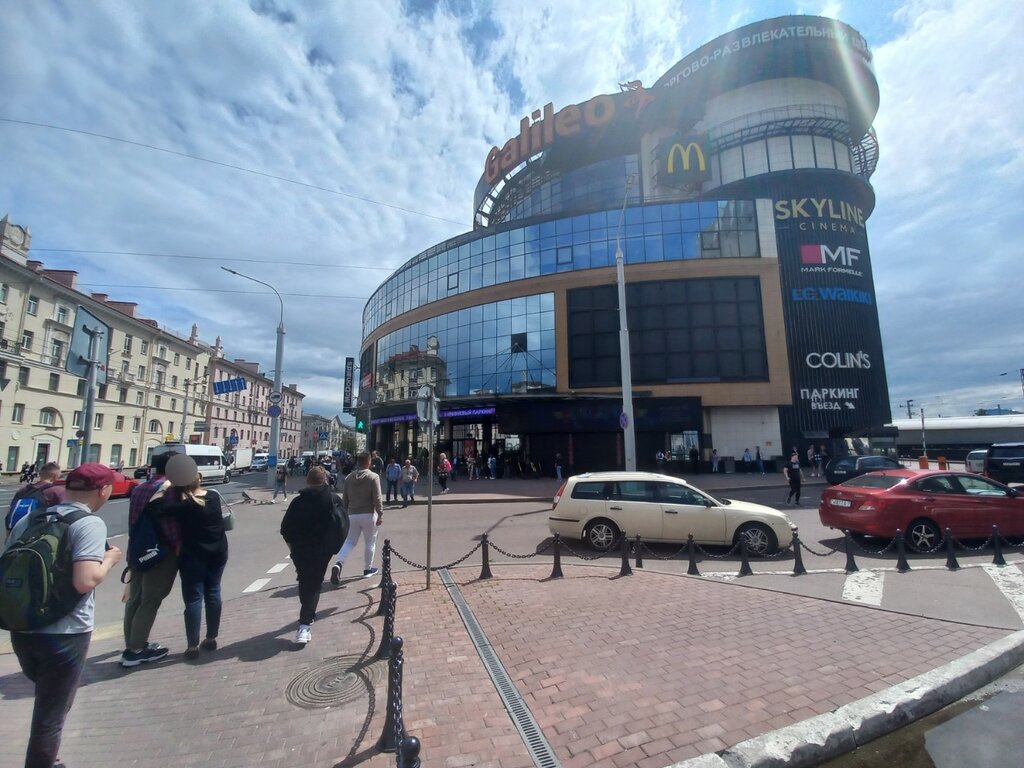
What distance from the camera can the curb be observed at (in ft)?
9.46

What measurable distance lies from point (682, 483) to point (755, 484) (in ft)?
51.9

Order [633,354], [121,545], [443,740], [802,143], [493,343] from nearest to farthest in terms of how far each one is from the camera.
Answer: [443,740]
[121,545]
[633,354]
[493,343]
[802,143]

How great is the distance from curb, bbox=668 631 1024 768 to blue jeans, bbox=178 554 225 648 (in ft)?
14.4

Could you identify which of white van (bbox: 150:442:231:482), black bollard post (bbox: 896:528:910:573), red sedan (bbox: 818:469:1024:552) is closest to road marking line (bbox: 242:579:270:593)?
black bollard post (bbox: 896:528:910:573)

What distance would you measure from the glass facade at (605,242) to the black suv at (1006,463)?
17724 millimetres

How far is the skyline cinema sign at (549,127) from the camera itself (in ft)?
122

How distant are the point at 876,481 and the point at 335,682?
1028 cm

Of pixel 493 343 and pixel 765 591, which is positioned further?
pixel 493 343

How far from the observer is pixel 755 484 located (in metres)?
22.2

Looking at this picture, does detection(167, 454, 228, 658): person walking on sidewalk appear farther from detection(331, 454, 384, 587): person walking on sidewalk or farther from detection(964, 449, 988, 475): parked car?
detection(964, 449, 988, 475): parked car

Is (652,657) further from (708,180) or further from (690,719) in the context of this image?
(708,180)

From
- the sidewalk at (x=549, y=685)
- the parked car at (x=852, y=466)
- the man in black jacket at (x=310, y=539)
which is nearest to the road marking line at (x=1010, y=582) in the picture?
the sidewalk at (x=549, y=685)

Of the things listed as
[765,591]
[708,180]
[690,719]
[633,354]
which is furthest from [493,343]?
[690,719]

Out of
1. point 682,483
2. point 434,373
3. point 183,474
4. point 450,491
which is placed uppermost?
point 434,373
